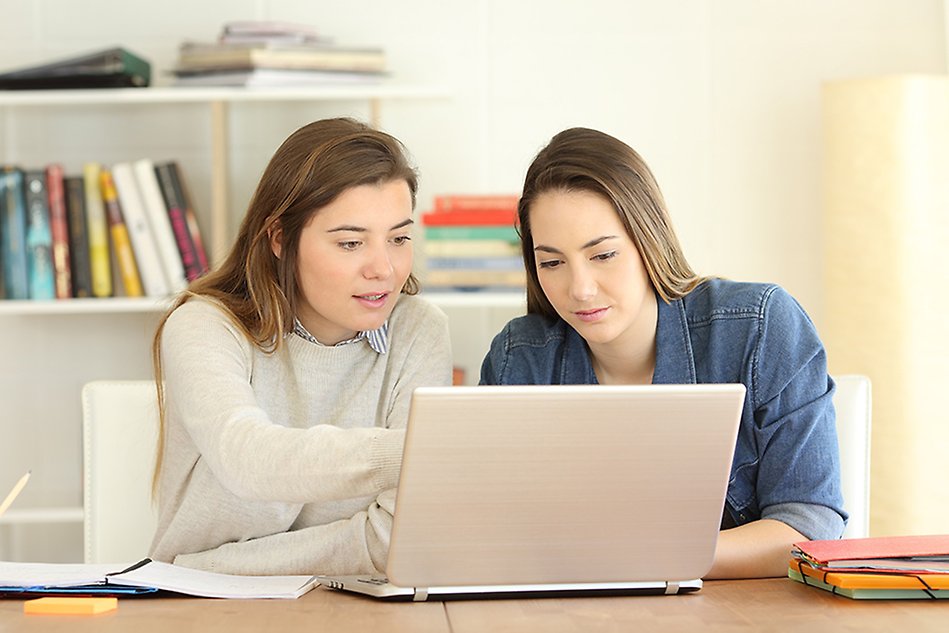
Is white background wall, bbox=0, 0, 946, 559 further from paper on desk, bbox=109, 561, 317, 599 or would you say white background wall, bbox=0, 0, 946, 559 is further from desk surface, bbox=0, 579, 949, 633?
desk surface, bbox=0, 579, 949, 633

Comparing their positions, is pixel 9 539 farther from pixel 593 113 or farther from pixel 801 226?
pixel 801 226

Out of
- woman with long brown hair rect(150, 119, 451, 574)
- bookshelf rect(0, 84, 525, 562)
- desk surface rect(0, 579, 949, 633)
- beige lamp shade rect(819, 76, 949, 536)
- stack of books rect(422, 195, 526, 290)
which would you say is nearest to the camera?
desk surface rect(0, 579, 949, 633)

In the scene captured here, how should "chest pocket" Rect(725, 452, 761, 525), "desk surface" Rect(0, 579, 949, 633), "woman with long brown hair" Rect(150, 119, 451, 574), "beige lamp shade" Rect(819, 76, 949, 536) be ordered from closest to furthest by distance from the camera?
"desk surface" Rect(0, 579, 949, 633), "woman with long brown hair" Rect(150, 119, 451, 574), "chest pocket" Rect(725, 452, 761, 525), "beige lamp shade" Rect(819, 76, 949, 536)

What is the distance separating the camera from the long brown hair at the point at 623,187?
1651 mm

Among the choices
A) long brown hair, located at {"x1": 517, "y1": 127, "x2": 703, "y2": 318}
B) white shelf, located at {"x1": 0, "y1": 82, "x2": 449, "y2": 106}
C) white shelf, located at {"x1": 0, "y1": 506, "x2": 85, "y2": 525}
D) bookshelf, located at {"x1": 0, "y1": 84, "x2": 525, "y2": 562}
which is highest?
white shelf, located at {"x1": 0, "y1": 82, "x2": 449, "y2": 106}

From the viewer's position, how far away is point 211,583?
129 cm

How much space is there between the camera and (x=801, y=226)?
290 cm

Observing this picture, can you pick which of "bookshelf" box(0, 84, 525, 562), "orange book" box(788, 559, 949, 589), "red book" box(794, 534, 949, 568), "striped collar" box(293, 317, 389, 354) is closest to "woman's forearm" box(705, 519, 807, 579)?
"red book" box(794, 534, 949, 568)

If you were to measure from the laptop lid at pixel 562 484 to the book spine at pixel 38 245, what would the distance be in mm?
1721

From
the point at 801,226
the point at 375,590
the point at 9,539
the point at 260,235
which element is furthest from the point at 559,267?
the point at 9,539

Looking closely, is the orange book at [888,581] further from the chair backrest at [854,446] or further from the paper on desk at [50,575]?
the paper on desk at [50,575]

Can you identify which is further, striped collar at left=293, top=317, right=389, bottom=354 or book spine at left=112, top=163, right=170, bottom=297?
book spine at left=112, top=163, right=170, bottom=297

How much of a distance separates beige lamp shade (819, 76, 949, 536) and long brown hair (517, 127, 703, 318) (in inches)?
38.7

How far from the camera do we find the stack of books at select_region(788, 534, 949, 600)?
1183 millimetres
